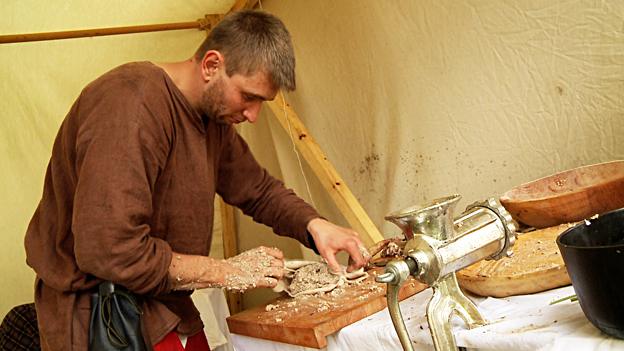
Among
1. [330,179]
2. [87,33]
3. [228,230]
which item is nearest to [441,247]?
[330,179]

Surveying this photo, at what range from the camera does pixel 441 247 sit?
0.91 meters

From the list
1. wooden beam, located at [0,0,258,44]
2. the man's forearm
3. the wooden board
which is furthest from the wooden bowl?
wooden beam, located at [0,0,258,44]

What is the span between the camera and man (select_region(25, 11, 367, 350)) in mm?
1266

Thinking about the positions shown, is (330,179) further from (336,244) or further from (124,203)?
(124,203)

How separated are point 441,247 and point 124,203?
727mm

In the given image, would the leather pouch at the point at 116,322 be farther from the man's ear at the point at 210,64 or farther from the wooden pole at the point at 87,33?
the wooden pole at the point at 87,33

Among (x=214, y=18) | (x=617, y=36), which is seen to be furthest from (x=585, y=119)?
(x=214, y=18)

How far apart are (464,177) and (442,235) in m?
1.20

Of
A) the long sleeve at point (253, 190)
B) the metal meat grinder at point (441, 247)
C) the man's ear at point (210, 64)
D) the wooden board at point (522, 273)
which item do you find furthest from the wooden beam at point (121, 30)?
the metal meat grinder at point (441, 247)

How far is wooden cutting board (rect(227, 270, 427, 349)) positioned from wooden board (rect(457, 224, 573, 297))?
24 centimetres

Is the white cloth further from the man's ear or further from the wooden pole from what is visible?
the man's ear

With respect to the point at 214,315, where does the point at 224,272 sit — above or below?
above

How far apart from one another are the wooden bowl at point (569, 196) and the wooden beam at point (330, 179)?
28.7 inches

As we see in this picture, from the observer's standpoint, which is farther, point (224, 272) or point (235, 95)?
point (235, 95)
